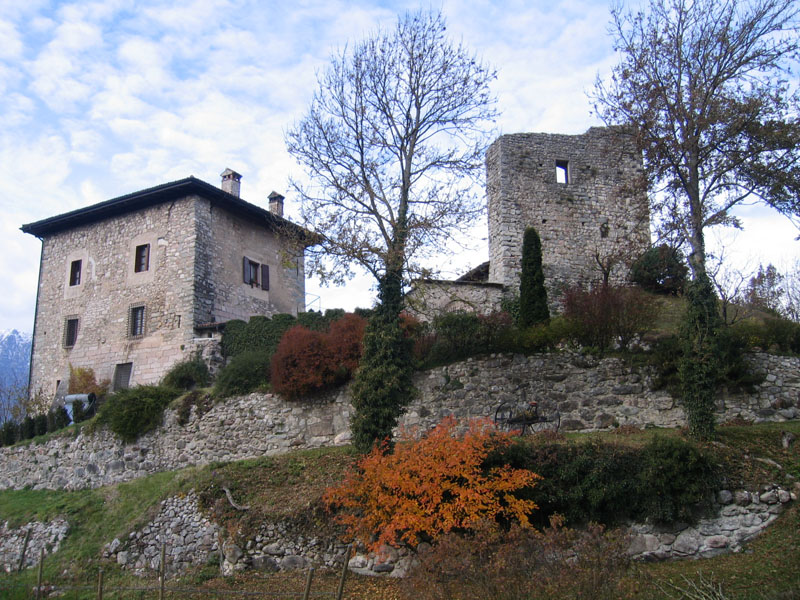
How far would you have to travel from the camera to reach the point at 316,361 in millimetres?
18922

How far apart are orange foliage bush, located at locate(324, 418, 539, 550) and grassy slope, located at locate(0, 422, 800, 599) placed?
1.18 m

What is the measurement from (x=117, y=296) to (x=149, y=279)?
179cm

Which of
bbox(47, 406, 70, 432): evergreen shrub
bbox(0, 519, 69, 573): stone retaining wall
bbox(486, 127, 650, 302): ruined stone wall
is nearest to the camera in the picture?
bbox(0, 519, 69, 573): stone retaining wall

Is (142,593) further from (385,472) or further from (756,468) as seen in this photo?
(756,468)

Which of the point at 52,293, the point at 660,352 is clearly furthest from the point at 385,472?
the point at 52,293

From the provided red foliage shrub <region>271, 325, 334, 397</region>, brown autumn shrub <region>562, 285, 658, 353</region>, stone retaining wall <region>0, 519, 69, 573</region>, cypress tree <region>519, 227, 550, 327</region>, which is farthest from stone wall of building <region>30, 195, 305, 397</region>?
brown autumn shrub <region>562, 285, 658, 353</region>

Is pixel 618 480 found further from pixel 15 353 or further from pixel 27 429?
pixel 15 353

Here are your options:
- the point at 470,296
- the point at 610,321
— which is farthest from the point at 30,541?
the point at 610,321

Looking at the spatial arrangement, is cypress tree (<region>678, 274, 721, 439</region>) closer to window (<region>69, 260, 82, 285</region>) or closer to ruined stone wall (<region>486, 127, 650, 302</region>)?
ruined stone wall (<region>486, 127, 650, 302</region>)

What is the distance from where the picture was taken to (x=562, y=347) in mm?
18109

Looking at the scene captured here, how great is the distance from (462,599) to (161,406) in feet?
48.1

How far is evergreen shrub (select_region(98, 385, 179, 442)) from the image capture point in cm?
2067

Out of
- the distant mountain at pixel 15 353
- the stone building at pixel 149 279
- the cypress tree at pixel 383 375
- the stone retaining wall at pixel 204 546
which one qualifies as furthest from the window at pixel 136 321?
the distant mountain at pixel 15 353

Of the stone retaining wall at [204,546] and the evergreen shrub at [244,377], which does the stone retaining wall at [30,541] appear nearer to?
the stone retaining wall at [204,546]
